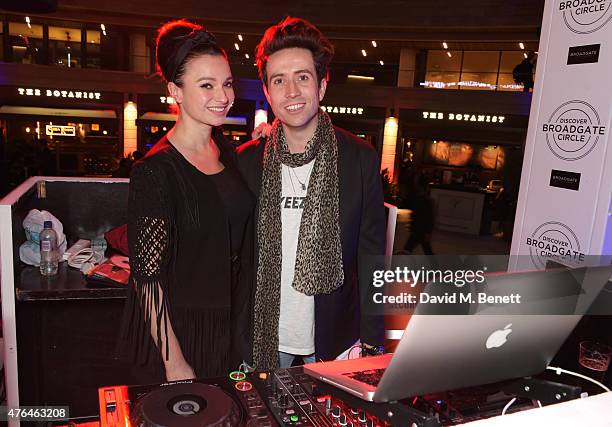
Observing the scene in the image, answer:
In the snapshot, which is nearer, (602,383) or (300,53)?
(602,383)

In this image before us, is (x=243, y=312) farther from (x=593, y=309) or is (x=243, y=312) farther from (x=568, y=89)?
(x=568, y=89)

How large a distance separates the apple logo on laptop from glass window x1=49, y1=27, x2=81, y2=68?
609 inches

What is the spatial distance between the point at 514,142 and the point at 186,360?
1452cm

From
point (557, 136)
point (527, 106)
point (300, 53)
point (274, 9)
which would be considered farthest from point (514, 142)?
point (300, 53)

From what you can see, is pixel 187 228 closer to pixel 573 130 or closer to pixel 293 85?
pixel 293 85

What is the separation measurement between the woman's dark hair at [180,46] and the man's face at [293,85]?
0.22 meters

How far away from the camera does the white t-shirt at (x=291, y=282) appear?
1888 mm

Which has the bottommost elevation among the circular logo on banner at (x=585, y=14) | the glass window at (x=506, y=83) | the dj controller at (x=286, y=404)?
the dj controller at (x=286, y=404)

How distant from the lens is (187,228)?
5.16ft

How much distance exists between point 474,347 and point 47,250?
242 cm

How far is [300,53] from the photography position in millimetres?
1779

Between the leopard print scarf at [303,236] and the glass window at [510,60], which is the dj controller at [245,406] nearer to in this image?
the leopard print scarf at [303,236]

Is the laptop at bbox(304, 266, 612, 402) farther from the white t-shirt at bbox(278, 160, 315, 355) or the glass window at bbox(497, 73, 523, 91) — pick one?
the glass window at bbox(497, 73, 523, 91)

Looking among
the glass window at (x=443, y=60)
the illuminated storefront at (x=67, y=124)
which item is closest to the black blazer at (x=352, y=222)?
the illuminated storefront at (x=67, y=124)
